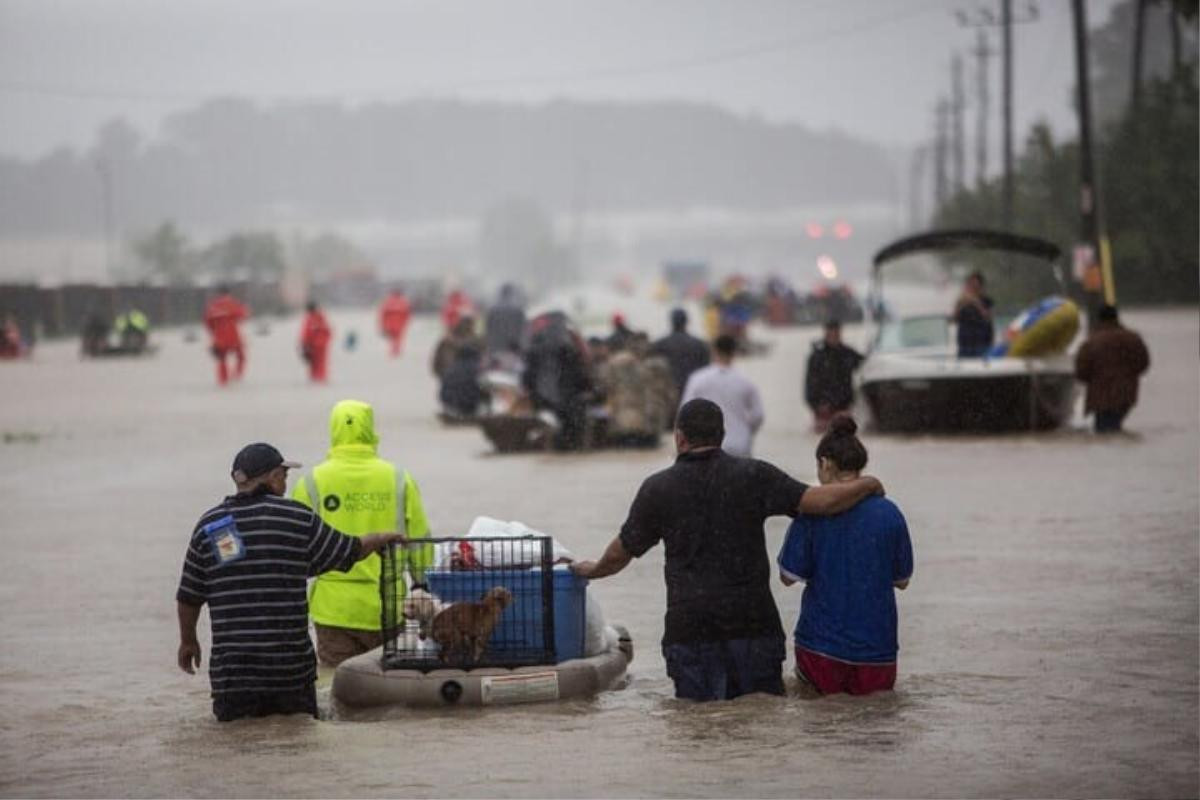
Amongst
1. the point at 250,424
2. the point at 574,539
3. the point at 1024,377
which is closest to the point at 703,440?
the point at 574,539

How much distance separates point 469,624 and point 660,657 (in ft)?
7.01

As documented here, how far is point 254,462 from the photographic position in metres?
10.1

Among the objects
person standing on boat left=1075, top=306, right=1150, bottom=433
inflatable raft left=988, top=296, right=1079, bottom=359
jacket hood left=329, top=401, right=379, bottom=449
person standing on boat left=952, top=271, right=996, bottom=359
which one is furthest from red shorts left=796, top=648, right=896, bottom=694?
person standing on boat left=952, top=271, right=996, bottom=359

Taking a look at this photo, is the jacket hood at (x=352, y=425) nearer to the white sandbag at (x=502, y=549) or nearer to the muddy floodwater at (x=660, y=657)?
the white sandbag at (x=502, y=549)

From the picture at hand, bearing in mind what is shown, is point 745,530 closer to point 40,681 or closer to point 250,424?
point 40,681

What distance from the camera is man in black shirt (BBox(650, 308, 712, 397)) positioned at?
2719 cm

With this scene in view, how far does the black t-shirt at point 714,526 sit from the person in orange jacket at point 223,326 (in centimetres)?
3510

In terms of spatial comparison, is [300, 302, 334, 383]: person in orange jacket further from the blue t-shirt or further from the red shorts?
the blue t-shirt

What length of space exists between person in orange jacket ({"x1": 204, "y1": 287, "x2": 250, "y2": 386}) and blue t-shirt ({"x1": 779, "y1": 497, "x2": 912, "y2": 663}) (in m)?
35.1

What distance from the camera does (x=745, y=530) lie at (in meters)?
10.2

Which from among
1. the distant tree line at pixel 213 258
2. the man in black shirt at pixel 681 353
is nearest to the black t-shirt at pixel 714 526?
the man in black shirt at pixel 681 353

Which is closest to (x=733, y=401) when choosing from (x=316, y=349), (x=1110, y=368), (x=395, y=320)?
(x=1110, y=368)

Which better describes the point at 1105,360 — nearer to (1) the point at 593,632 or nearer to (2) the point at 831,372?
(2) the point at 831,372

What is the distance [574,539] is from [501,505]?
3.00 m
